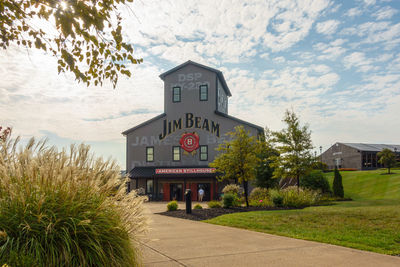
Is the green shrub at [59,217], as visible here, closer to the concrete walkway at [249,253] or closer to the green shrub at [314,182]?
the concrete walkway at [249,253]

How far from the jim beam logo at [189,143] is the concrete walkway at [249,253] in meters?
28.1

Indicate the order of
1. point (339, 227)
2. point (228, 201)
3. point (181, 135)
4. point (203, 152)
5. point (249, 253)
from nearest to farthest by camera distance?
point (249, 253)
point (339, 227)
point (228, 201)
point (203, 152)
point (181, 135)

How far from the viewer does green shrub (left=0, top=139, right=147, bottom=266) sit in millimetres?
3838

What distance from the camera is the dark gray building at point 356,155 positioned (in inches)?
2472

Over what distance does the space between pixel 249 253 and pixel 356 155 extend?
64.0 metres

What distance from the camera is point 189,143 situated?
37.0 metres

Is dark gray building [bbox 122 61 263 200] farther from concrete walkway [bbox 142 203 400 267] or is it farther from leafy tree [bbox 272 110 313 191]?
concrete walkway [bbox 142 203 400 267]

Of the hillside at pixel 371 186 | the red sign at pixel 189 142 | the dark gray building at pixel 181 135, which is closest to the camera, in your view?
the hillside at pixel 371 186

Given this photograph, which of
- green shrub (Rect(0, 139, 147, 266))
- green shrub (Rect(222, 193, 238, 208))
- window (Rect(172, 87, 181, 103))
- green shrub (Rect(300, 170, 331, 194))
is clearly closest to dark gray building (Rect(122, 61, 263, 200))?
window (Rect(172, 87, 181, 103))

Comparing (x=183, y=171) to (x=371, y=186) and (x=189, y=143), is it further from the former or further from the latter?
(x=371, y=186)

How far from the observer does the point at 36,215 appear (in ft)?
12.6

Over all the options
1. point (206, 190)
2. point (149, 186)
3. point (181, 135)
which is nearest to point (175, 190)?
point (149, 186)

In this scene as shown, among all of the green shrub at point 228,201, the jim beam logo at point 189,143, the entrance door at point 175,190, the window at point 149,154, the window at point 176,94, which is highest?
the window at point 176,94

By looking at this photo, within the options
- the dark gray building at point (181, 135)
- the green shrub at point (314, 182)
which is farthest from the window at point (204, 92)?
the green shrub at point (314, 182)
